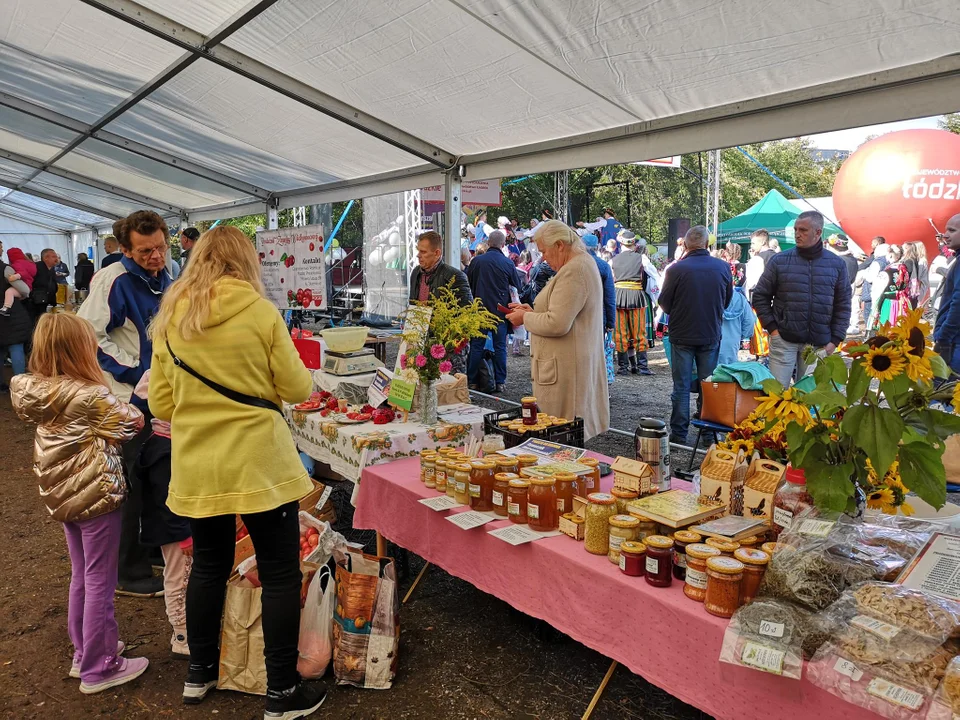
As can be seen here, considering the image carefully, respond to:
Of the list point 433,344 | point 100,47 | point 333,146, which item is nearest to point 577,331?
point 433,344

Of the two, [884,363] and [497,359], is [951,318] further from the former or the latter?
[497,359]

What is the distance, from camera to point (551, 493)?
6.17ft

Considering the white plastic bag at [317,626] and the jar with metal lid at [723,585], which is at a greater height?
the jar with metal lid at [723,585]

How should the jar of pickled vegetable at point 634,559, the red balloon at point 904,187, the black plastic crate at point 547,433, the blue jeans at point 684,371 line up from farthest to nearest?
the red balloon at point 904,187
the blue jeans at point 684,371
the black plastic crate at point 547,433
the jar of pickled vegetable at point 634,559

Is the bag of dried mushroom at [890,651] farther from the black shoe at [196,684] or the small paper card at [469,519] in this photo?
the black shoe at [196,684]

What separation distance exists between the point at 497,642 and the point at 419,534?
0.50 meters

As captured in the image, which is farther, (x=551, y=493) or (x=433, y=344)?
(x=433, y=344)

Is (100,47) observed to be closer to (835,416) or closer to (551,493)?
(551,493)

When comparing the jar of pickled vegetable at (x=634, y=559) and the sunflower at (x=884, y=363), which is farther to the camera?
the jar of pickled vegetable at (x=634, y=559)

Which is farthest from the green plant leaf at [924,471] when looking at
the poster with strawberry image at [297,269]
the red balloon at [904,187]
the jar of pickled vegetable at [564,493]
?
the red balloon at [904,187]

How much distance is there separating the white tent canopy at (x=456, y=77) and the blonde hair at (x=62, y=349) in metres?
2.15

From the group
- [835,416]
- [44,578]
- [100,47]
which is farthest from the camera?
[100,47]

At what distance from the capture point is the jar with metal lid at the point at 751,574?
1.39m

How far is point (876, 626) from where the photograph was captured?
3.80 feet
